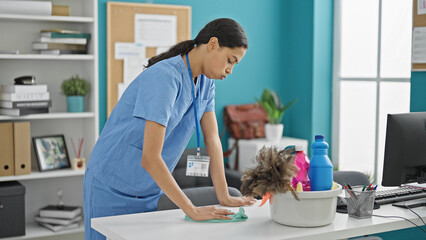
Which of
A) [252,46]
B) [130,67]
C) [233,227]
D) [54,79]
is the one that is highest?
[252,46]

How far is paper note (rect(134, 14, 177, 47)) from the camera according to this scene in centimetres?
427

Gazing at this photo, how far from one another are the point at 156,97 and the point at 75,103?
206 cm

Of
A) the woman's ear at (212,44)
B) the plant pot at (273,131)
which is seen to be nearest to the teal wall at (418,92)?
the woman's ear at (212,44)

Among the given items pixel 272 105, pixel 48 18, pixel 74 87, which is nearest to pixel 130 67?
pixel 74 87

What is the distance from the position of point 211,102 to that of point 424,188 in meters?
1.00

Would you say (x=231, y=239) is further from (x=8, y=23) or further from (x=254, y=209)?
(x=8, y=23)

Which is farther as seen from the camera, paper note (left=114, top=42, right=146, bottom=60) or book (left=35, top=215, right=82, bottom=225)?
paper note (left=114, top=42, right=146, bottom=60)

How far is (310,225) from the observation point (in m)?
1.81

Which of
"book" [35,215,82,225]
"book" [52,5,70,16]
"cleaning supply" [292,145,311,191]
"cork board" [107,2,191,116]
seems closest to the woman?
"cleaning supply" [292,145,311,191]

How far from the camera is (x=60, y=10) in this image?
3.84 metres

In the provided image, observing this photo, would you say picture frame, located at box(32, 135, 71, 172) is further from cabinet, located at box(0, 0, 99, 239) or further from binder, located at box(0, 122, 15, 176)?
binder, located at box(0, 122, 15, 176)

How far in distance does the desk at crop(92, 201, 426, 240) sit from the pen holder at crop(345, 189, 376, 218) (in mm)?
26

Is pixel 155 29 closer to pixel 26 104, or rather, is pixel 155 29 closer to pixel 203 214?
pixel 26 104

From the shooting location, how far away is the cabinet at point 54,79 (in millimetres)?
3746
